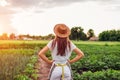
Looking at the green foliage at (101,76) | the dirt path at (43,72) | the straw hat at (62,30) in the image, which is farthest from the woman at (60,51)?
the dirt path at (43,72)

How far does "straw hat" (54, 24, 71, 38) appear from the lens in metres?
6.89

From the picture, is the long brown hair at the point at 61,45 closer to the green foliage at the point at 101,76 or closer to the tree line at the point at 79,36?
the green foliage at the point at 101,76

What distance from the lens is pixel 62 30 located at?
6902mm

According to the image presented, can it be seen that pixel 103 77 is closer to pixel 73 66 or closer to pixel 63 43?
pixel 73 66

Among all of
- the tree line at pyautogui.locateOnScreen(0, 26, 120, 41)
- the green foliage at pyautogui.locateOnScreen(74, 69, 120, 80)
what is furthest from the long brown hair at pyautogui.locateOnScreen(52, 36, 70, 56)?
the tree line at pyautogui.locateOnScreen(0, 26, 120, 41)

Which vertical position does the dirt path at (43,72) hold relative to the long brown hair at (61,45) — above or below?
below

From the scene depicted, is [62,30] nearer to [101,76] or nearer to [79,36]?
[101,76]

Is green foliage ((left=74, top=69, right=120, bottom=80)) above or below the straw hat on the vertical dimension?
below

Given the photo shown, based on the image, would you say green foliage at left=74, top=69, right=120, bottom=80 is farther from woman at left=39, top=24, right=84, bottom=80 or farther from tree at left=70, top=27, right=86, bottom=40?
tree at left=70, top=27, right=86, bottom=40

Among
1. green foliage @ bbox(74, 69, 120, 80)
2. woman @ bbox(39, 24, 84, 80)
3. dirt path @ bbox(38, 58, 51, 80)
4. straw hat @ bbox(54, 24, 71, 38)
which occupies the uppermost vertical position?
straw hat @ bbox(54, 24, 71, 38)

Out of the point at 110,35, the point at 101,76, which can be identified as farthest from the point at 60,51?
the point at 110,35

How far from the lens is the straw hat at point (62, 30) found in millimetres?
6891

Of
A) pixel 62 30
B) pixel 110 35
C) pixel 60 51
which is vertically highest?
pixel 62 30

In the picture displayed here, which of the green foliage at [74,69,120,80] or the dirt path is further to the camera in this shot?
the dirt path
